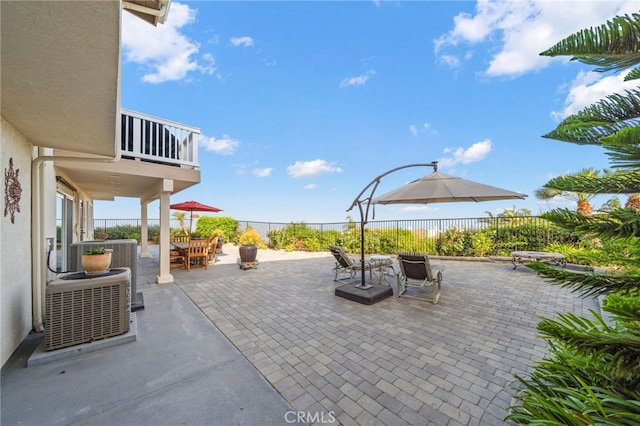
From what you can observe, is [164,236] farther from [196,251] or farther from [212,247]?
[212,247]

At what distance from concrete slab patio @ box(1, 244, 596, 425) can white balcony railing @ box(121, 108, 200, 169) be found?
3.49 meters

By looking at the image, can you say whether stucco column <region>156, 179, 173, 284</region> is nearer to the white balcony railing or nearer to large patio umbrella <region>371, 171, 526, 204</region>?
the white balcony railing

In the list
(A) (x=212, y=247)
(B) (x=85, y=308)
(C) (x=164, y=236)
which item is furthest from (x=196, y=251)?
(B) (x=85, y=308)

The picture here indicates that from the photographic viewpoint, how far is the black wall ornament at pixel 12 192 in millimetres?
2717

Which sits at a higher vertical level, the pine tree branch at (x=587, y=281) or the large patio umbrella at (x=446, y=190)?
the large patio umbrella at (x=446, y=190)

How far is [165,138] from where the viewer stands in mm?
6324

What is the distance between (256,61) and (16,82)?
9015mm

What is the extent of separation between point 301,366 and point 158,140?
6.26 meters

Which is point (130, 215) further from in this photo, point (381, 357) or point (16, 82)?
point (381, 357)

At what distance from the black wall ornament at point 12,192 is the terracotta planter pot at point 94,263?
820mm

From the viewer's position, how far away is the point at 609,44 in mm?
928

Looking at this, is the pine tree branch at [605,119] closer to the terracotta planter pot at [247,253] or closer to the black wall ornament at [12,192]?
the black wall ornament at [12,192]

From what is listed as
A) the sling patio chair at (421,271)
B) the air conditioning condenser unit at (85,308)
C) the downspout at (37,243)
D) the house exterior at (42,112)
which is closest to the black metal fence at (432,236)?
the sling patio chair at (421,271)
